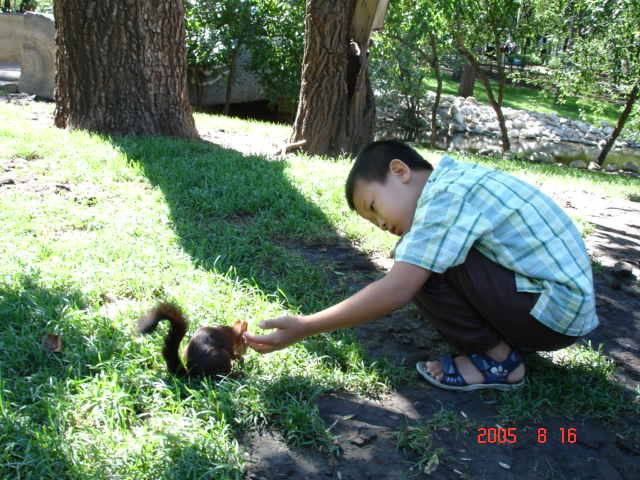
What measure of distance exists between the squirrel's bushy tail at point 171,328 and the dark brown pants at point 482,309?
0.92 meters

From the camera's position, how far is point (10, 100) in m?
8.81

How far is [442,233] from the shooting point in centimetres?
200

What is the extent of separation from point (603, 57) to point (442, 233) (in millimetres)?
10601

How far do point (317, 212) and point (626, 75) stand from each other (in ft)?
29.9

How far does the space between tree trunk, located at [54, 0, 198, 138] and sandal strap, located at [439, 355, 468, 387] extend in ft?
14.7

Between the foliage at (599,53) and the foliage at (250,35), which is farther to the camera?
the foliage at (250,35)

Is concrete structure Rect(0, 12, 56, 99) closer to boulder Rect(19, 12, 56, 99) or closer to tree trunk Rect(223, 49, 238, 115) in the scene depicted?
boulder Rect(19, 12, 56, 99)

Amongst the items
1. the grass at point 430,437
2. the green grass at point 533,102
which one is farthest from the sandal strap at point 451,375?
the green grass at point 533,102

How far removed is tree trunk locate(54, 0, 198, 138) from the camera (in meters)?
5.55

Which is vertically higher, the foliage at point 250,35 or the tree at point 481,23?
the tree at point 481,23

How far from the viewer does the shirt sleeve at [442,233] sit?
6.52 ft

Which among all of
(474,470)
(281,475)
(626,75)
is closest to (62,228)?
(281,475)

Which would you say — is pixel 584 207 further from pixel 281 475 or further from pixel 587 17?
pixel 587 17

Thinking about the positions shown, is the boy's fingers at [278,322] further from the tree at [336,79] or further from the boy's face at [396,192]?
the tree at [336,79]
